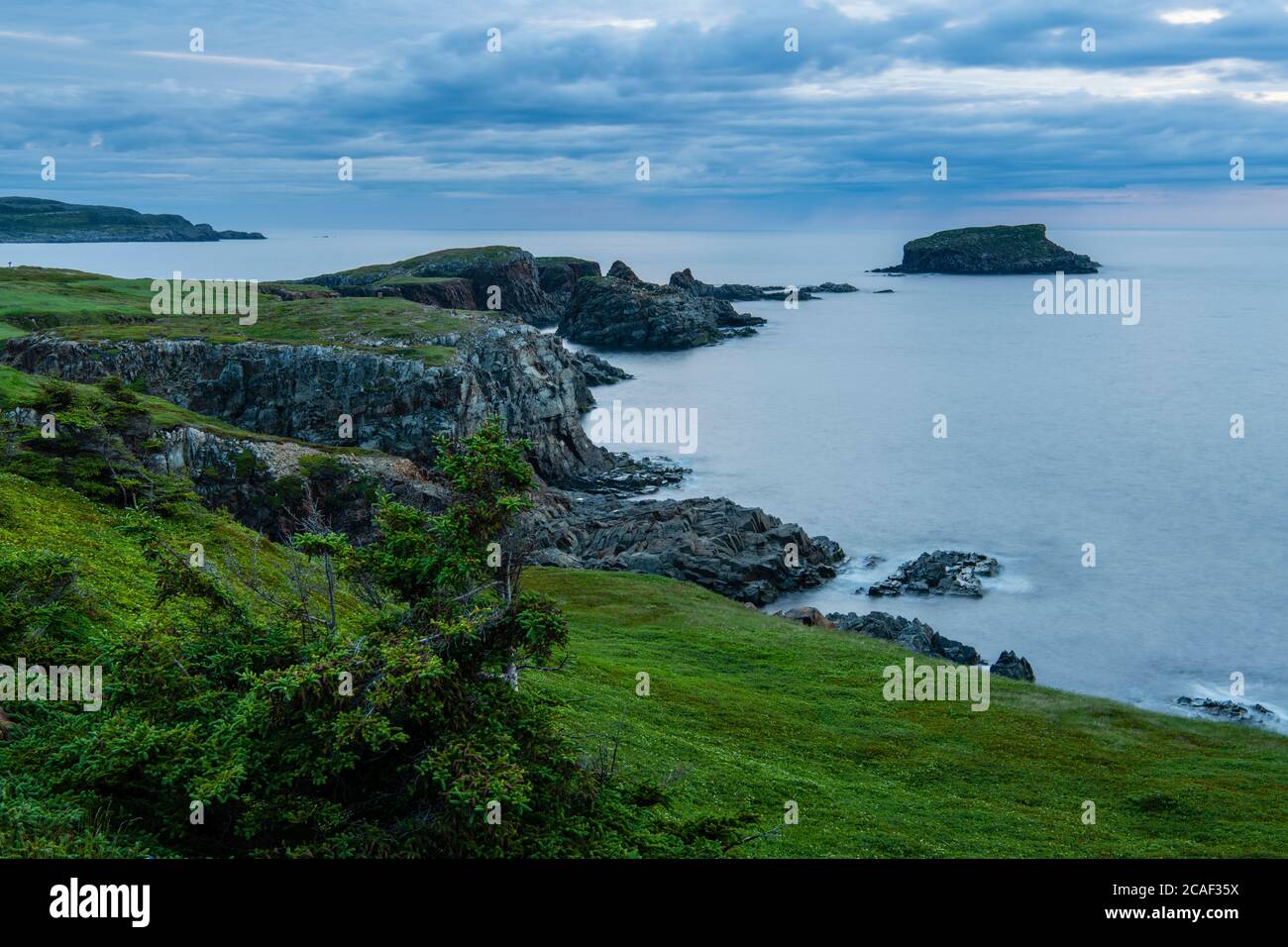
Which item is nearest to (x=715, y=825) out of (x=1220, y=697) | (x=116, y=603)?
(x=116, y=603)

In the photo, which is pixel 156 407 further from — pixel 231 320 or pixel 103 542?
pixel 103 542

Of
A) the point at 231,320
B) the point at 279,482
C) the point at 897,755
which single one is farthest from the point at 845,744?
the point at 231,320

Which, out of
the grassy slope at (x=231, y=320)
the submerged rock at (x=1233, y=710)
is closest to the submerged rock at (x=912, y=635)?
the submerged rock at (x=1233, y=710)

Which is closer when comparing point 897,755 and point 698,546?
point 897,755

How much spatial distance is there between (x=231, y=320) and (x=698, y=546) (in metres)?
57.5

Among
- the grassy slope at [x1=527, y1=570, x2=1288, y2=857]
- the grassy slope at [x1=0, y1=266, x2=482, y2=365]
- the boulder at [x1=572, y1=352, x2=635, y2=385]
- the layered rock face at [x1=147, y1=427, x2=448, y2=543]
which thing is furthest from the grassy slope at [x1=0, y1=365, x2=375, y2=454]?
the boulder at [x1=572, y1=352, x2=635, y2=385]

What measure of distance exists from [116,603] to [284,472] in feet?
140

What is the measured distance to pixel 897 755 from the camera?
33125 mm

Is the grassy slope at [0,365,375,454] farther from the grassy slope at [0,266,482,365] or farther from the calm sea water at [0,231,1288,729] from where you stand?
the calm sea water at [0,231,1288,729]

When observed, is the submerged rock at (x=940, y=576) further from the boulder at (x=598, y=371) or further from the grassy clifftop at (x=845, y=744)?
the boulder at (x=598, y=371)

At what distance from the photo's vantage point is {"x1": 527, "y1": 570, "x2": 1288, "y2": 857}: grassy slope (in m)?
26.1

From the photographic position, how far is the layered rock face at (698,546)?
64.9 m
